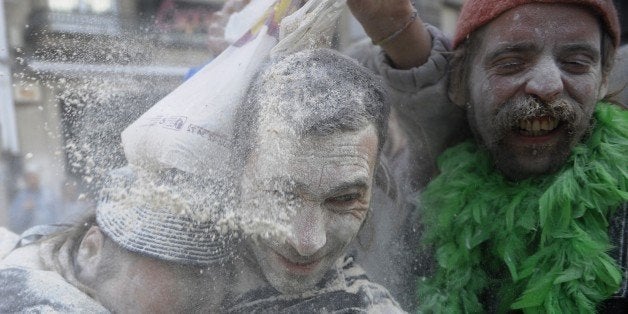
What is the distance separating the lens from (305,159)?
53.9 inches

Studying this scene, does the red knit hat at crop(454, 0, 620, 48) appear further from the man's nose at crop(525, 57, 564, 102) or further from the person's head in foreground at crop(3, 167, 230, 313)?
the person's head in foreground at crop(3, 167, 230, 313)

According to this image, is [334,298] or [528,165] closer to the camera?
[334,298]

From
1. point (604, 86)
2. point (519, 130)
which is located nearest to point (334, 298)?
point (519, 130)

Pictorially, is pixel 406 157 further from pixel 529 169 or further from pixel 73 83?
pixel 73 83

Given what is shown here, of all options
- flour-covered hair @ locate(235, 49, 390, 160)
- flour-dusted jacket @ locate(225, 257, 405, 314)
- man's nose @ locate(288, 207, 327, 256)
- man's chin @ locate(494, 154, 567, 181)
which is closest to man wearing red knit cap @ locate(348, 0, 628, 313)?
man's chin @ locate(494, 154, 567, 181)

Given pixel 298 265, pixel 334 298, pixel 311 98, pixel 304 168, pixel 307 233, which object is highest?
pixel 311 98

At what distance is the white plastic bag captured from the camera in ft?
4.53

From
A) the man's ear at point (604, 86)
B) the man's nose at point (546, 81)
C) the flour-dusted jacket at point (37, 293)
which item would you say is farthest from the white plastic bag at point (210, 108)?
the man's ear at point (604, 86)

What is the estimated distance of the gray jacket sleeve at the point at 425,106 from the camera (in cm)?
197

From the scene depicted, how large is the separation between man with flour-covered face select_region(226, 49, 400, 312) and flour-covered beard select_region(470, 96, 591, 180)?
1.48 ft

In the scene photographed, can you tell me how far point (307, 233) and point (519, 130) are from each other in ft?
2.49

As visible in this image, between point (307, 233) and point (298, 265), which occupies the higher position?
point (307, 233)

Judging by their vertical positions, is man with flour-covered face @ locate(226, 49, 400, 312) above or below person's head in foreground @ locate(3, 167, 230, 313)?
above

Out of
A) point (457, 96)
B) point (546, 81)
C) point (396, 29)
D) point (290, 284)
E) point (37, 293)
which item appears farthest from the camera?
point (457, 96)
